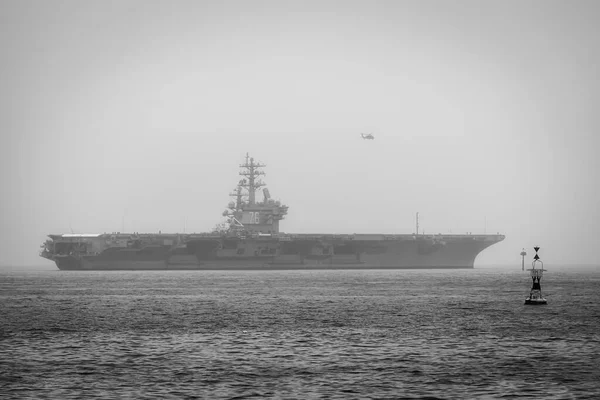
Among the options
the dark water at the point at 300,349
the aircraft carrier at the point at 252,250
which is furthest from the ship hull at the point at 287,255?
the dark water at the point at 300,349

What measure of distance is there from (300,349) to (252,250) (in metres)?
66.8

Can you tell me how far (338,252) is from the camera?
308 feet

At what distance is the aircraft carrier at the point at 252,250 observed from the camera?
9006cm

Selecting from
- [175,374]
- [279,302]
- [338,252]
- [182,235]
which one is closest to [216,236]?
[182,235]

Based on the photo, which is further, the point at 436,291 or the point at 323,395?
the point at 436,291

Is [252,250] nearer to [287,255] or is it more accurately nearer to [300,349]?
[287,255]

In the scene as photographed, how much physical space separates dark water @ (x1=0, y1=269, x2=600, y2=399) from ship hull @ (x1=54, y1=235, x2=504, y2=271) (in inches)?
1742

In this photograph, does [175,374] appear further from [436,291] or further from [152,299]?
[436,291]

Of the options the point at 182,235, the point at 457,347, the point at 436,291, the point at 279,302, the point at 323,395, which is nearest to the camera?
the point at 323,395

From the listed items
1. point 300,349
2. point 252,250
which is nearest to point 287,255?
point 252,250

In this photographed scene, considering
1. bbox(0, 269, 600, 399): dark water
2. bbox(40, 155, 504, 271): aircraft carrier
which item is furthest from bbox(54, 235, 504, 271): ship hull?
bbox(0, 269, 600, 399): dark water

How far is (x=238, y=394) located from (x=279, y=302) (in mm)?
26949

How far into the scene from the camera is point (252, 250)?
305ft

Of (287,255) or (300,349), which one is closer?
(300,349)
